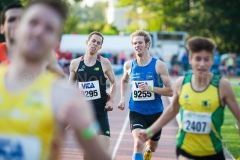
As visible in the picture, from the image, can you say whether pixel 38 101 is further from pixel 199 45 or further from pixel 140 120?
pixel 140 120

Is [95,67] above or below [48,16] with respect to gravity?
below

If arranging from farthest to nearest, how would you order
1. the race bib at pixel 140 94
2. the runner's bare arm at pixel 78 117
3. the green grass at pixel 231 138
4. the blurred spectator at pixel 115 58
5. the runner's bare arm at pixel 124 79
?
the blurred spectator at pixel 115 58 < the green grass at pixel 231 138 < the runner's bare arm at pixel 124 79 < the race bib at pixel 140 94 < the runner's bare arm at pixel 78 117

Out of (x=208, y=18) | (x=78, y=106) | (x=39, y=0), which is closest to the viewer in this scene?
(x=78, y=106)

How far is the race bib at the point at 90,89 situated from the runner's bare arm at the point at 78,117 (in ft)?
18.8

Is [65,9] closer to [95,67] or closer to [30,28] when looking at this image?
[30,28]

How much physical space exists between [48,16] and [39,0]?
13 cm

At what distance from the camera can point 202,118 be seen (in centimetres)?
512

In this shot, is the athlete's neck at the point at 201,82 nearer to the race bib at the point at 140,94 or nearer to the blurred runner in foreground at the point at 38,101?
the blurred runner in foreground at the point at 38,101

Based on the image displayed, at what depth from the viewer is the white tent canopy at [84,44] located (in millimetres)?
38688

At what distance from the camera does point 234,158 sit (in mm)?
9805

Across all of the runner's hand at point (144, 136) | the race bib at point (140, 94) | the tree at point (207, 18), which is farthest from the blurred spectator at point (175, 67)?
the runner's hand at point (144, 136)

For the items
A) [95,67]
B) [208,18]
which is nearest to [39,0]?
[95,67]

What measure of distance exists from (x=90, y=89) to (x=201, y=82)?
3.38 m

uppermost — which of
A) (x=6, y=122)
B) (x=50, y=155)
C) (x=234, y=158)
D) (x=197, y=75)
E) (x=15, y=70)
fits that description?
(x=15, y=70)
